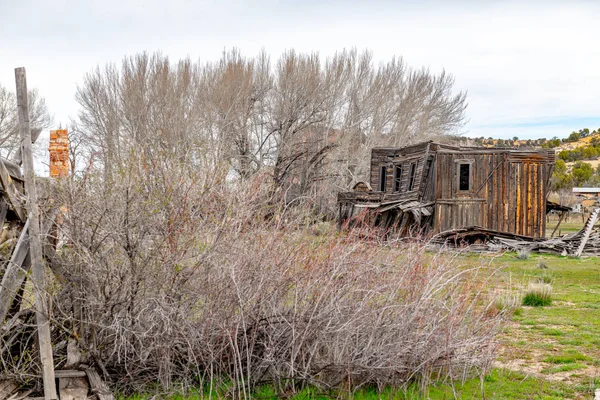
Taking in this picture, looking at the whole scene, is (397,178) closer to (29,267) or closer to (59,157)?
(59,157)

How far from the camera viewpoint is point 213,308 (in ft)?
18.9

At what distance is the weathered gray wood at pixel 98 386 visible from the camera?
5.24m

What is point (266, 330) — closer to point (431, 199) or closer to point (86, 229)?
point (86, 229)

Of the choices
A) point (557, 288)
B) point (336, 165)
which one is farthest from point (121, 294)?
point (336, 165)

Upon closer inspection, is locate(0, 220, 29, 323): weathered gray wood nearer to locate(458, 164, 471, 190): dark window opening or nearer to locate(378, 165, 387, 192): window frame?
locate(458, 164, 471, 190): dark window opening

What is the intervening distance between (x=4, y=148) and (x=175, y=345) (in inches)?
1383

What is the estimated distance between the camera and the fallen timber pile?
18225mm

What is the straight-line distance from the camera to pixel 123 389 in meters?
5.72

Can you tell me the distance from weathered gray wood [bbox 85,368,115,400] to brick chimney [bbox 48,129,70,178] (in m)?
1.83

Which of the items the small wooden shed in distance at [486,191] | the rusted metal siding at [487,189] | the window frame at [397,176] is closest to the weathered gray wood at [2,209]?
the small wooden shed in distance at [486,191]

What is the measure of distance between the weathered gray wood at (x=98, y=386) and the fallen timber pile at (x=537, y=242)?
1327 cm

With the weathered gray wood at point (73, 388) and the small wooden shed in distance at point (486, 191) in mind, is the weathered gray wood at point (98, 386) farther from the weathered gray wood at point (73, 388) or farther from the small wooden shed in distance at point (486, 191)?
the small wooden shed in distance at point (486, 191)

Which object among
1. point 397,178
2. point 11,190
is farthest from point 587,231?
point 11,190

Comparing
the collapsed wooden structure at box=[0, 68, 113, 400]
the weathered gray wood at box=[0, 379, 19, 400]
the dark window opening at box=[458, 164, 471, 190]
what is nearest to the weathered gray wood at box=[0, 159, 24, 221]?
the collapsed wooden structure at box=[0, 68, 113, 400]
